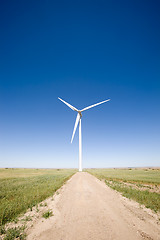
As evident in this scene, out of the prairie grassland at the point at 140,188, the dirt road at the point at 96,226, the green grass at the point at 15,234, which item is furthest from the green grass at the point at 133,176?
the green grass at the point at 15,234

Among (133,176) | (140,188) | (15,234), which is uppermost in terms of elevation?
(15,234)

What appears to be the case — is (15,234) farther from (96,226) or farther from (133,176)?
(133,176)

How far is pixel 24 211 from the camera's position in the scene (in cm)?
945

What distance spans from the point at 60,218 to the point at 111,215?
12.2 ft

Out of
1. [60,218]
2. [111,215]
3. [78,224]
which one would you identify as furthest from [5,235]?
[111,215]

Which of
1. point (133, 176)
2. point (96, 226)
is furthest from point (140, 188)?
point (133, 176)

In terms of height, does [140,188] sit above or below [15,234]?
below

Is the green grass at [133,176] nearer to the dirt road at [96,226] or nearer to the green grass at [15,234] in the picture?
the dirt road at [96,226]

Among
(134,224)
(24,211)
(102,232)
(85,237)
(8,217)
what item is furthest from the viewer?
(24,211)

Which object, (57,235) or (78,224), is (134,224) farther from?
(57,235)

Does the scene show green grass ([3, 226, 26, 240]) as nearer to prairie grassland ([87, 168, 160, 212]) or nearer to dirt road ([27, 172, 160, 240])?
dirt road ([27, 172, 160, 240])

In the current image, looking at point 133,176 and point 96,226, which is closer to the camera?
point 96,226

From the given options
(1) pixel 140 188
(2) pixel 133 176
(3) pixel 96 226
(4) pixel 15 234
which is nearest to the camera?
(4) pixel 15 234

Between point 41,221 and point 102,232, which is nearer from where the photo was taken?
point 102,232
